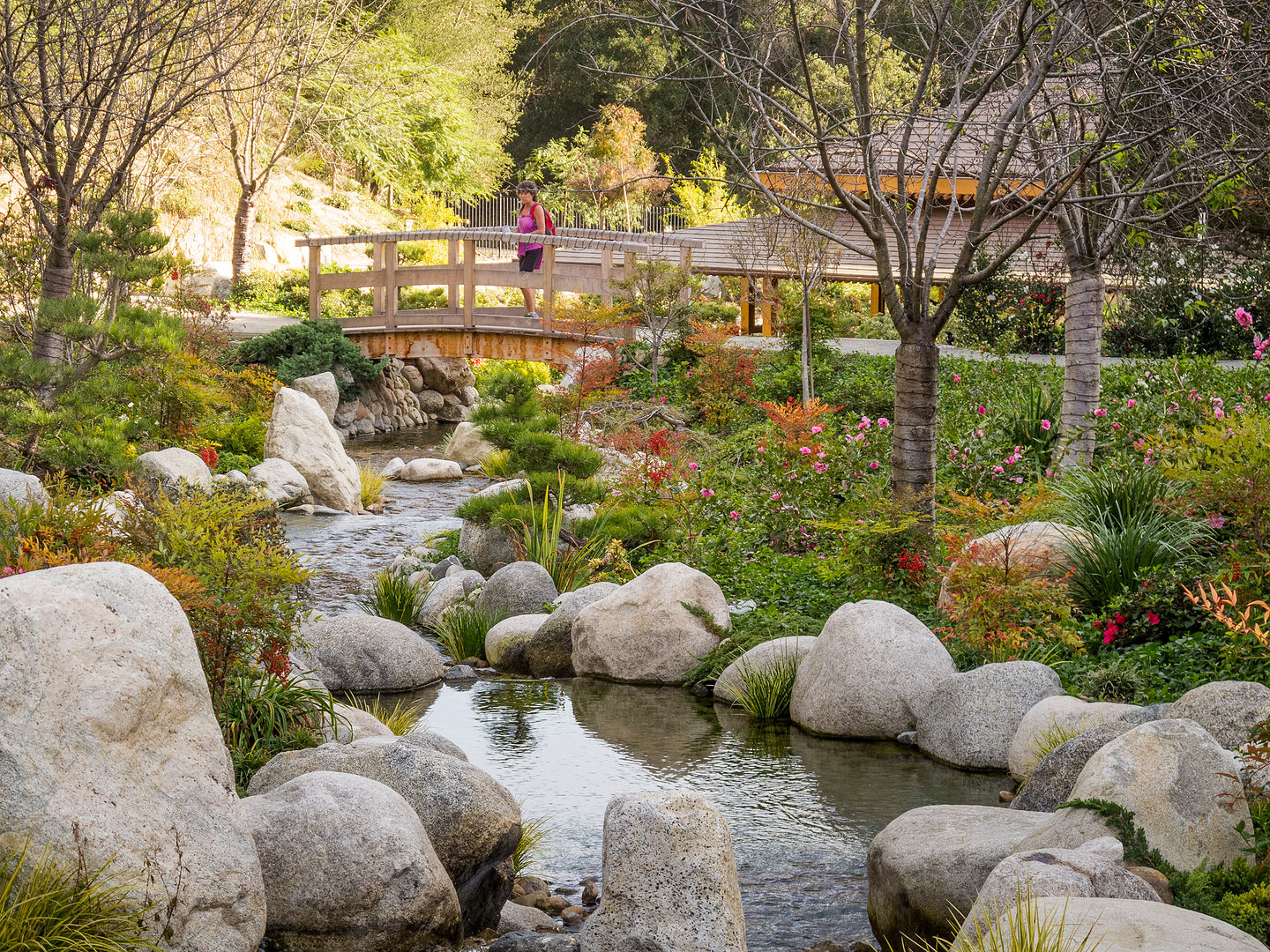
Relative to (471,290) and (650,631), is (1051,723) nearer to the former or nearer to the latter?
(650,631)

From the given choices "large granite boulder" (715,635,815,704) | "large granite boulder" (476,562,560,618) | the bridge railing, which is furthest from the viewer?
the bridge railing

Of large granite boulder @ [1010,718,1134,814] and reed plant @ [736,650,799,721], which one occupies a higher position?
large granite boulder @ [1010,718,1134,814]

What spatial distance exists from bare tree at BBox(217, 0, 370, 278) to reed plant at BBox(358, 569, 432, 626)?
13691 millimetres

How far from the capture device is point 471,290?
768 inches

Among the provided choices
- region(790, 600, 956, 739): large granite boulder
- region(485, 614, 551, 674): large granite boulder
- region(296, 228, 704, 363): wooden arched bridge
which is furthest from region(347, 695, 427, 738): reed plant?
region(296, 228, 704, 363): wooden arched bridge

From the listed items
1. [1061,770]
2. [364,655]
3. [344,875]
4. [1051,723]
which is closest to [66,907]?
[344,875]

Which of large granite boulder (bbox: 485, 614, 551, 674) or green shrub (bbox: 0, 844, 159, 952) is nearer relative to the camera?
green shrub (bbox: 0, 844, 159, 952)

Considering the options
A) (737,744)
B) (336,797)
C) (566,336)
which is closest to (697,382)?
(566,336)

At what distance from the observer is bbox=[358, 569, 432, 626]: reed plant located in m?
9.65

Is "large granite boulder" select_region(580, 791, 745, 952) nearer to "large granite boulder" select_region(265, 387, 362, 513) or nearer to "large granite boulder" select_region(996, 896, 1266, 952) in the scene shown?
"large granite boulder" select_region(996, 896, 1266, 952)

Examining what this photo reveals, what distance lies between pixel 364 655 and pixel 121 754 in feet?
13.4

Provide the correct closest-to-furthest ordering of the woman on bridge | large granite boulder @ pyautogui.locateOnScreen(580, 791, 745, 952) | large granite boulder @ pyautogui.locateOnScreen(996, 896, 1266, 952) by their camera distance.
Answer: large granite boulder @ pyautogui.locateOnScreen(996, 896, 1266, 952) → large granite boulder @ pyautogui.locateOnScreen(580, 791, 745, 952) → the woman on bridge

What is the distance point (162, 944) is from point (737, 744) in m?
3.87

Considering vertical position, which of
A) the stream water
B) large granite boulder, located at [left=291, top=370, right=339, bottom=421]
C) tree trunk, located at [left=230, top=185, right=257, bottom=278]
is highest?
tree trunk, located at [left=230, top=185, right=257, bottom=278]
